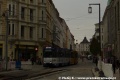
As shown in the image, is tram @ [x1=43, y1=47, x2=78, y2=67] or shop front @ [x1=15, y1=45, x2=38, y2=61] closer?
tram @ [x1=43, y1=47, x2=78, y2=67]

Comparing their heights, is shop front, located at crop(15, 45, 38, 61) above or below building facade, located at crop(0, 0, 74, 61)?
below

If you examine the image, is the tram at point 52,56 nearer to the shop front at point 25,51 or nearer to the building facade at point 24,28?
the building facade at point 24,28

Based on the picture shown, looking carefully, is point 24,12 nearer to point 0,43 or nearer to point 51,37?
point 0,43

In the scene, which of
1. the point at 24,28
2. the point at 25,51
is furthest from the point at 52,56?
the point at 24,28

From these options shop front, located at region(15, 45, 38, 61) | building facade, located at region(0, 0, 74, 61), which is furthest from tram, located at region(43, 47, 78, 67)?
shop front, located at region(15, 45, 38, 61)

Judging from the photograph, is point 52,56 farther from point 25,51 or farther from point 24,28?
point 24,28

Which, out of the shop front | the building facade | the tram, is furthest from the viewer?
the shop front

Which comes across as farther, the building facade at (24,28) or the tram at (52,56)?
the building facade at (24,28)

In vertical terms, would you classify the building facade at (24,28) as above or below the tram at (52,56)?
above

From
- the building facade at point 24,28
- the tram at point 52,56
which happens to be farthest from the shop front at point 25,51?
the tram at point 52,56

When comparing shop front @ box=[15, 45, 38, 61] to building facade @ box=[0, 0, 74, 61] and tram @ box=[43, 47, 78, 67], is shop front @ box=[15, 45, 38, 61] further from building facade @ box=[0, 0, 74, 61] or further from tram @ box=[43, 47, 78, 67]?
tram @ box=[43, 47, 78, 67]

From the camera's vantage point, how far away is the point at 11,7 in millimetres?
70000

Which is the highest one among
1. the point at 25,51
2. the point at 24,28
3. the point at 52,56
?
the point at 24,28

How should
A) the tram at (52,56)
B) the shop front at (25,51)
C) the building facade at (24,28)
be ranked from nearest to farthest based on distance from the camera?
the tram at (52,56) < the building facade at (24,28) < the shop front at (25,51)
